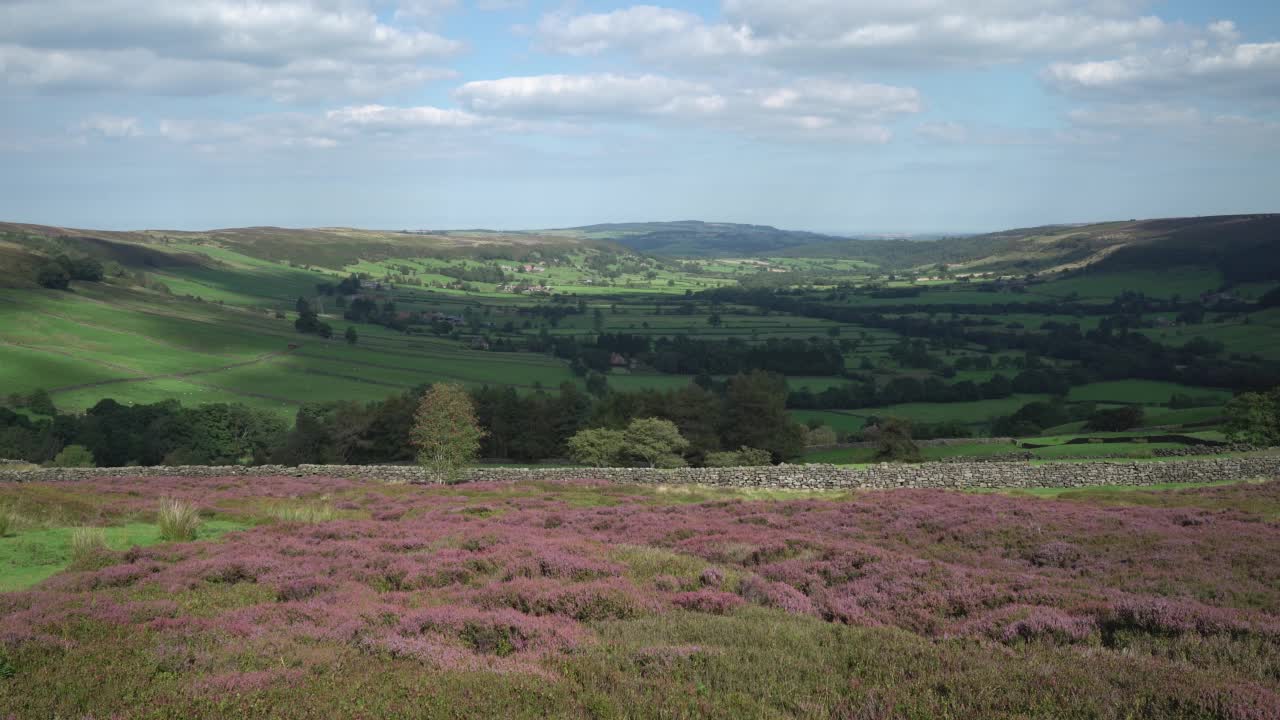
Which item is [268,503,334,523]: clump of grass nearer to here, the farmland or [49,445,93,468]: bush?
the farmland

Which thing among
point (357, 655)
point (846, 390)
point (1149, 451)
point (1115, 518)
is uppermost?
point (357, 655)

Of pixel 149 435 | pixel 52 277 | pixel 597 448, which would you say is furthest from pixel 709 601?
pixel 52 277

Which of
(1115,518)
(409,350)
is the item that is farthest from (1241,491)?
(409,350)

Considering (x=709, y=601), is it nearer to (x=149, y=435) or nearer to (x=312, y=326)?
(x=149, y=435)

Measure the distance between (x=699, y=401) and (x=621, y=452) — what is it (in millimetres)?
15982

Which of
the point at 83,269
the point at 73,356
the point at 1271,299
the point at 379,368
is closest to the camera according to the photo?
the point at 73,356

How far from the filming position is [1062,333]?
571 feet

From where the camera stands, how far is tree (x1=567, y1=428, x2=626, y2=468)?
191 ft

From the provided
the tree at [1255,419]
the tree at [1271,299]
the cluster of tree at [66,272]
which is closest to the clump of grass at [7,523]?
the tree at [1255,419]

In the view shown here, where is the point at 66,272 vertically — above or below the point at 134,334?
above

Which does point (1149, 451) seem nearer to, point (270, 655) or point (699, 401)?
point (699, 401)

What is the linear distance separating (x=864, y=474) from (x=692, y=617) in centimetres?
2697

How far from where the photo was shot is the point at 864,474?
36531 mm

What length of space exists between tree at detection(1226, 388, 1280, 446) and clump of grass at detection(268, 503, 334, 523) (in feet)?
165
